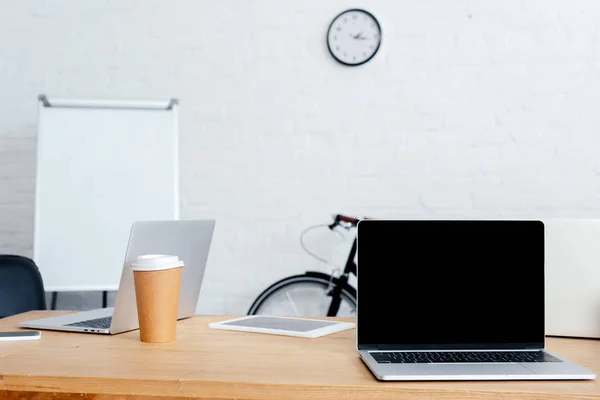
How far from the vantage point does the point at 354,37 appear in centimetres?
286

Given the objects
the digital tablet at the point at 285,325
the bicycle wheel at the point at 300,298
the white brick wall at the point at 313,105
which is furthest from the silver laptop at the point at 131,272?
the white brick wall at the point at 313,105

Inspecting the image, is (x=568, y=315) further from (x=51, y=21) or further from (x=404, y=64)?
(x=51, y=21)

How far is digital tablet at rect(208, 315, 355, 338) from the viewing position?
127cm

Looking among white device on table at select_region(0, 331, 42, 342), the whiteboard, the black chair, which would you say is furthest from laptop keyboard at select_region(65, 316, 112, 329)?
the whiteboard

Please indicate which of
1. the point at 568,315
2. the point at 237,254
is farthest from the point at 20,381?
the point at 237,254

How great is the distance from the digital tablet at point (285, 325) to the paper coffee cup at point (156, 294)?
0.62 ft

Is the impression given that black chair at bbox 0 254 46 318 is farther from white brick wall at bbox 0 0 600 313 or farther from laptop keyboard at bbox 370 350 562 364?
laptop keyboard at bbox 370 350 562 364

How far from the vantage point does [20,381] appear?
3.10 ft

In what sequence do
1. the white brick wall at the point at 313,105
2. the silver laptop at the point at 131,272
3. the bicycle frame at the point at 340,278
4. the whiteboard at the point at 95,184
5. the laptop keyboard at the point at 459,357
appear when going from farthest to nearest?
1. the white brick wall at the point at 313,105
2. the bicycle frame at the point at 340,278
3. the whiteboard at the point at 95,184
4. the silver laptop at the point at 131,272
5. the laptop keyboard at the point at 459,357

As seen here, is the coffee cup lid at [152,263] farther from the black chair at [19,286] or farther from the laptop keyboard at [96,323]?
the black chair at [19,286]

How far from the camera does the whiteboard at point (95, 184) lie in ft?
8.37

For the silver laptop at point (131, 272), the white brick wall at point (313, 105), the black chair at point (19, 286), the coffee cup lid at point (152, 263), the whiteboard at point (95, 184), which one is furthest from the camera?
the white brick wall at point (313, 105)

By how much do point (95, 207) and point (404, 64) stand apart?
155 centimetres

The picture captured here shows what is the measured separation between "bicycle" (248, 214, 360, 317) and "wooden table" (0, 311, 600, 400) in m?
1.51
